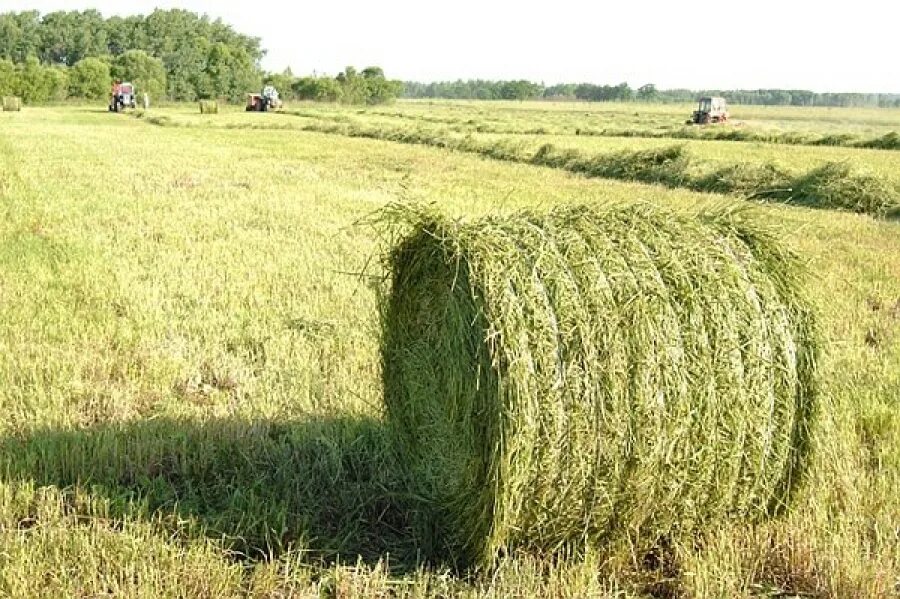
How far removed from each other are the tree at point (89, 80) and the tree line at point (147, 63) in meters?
0.09

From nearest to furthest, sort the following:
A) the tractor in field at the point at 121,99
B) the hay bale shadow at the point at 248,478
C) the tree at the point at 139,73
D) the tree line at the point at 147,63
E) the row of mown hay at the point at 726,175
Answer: the hay bale shadow at the point at 248,478 < the row of mown hay at the point at 726,175 < the tractor in field at the point at 121,99 < the tree line at the point at 147,63 < the tree at the point at 139,73

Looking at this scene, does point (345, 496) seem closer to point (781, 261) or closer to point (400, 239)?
point (400, 239)

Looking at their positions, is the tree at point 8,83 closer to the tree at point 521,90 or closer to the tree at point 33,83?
the tree at point 33,83

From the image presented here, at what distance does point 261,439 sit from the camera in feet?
17.1

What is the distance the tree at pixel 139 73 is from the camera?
89062 mm

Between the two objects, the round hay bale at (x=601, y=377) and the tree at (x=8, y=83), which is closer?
the round hay bale at (x=601, y=377)

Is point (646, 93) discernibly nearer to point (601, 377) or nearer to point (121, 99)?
point (121, 99)

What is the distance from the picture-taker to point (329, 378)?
6.42 m

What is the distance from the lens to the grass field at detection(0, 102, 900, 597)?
3.89 metres

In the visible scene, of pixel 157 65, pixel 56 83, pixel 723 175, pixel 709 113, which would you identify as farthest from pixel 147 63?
pixel 723 175

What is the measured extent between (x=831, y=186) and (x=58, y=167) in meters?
16.1

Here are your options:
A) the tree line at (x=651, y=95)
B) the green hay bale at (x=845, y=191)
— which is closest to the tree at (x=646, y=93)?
the tree line at (x=651, y=95)

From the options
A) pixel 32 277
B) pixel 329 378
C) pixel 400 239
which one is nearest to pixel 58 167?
pixel 32 277

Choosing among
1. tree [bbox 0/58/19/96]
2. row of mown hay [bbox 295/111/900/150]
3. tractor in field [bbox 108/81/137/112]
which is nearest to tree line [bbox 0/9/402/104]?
tree [bbox 0/58/19/96]
